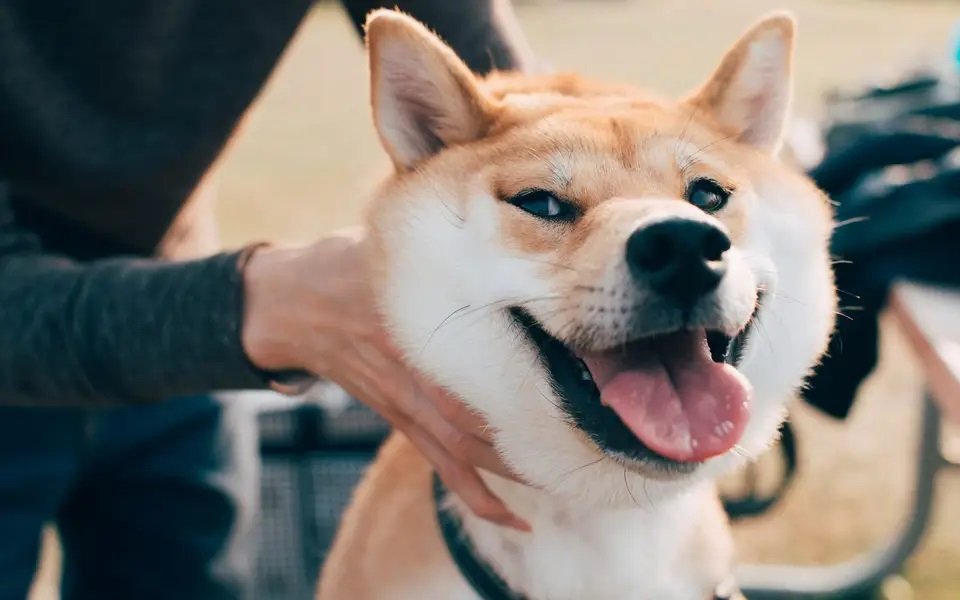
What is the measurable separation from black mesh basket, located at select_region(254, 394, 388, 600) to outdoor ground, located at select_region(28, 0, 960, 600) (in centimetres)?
55

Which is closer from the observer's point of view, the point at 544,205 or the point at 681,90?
the point at 544,205

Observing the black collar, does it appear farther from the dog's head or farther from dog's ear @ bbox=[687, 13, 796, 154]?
dog's ear @ bbox=[687, 13, 796, 154]

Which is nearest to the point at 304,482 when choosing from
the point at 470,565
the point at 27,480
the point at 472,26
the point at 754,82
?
the point at 27,480

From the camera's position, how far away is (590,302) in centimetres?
92

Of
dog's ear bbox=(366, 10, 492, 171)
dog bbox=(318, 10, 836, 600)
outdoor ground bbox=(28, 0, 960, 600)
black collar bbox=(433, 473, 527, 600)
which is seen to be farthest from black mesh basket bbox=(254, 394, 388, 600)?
dog's ear bbox=(366, 10, 492, 171)

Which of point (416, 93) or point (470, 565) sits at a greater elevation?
point (416, 93)

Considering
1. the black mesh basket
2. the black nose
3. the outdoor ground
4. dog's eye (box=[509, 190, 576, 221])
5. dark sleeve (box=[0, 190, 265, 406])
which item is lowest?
the outdoor ground

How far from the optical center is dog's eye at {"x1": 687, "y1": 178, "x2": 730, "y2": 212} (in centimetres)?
105

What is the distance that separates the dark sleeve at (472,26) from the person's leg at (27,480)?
791mm

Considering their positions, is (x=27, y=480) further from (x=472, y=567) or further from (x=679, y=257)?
(x=679, y=257)

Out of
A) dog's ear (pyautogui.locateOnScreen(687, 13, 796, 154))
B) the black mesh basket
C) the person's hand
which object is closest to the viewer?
the person's hand

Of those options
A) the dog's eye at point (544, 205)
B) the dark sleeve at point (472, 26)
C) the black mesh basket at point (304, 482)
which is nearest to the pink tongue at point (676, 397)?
the dog's eye at point (544, 205)

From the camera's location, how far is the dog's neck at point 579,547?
1.11 m

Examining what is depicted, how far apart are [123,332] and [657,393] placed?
62cm
